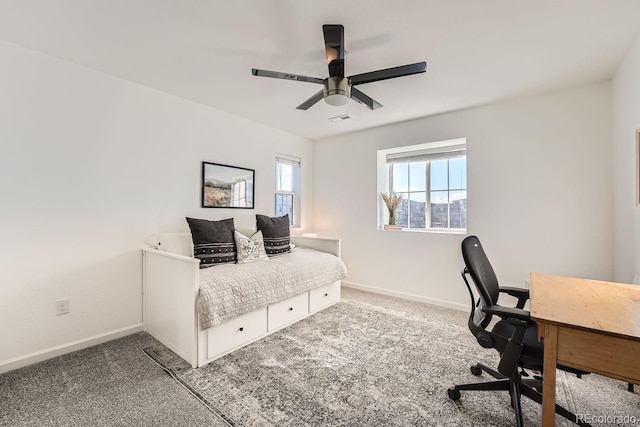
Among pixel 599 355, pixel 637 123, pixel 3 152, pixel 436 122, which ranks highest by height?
pixel 436 122

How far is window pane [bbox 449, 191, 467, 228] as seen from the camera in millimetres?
3521

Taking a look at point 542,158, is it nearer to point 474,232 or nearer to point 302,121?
point 474,232

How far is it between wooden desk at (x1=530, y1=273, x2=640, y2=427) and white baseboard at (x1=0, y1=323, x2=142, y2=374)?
309cm

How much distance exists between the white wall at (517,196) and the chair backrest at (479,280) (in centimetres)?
146

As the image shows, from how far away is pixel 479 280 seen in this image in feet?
5.05

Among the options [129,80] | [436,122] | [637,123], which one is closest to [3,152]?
[129,80]

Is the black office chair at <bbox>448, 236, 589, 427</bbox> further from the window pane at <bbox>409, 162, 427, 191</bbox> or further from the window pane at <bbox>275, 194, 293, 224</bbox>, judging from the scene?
the window pane at <bbox>275, 194, 293, 224</bbox>

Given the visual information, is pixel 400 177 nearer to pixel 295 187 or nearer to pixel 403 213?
pixel 403 213

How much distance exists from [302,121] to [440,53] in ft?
6.49

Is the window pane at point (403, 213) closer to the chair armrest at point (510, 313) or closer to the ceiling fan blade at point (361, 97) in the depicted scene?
the ceiling fan blade at point (361, 97)

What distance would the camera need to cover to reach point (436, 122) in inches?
138

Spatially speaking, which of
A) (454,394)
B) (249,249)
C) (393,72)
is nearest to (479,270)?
(454,394)

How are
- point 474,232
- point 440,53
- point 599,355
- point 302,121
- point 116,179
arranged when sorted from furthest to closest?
point 302,121, point 474,232, point 116,179, point 440,53, point 599,355

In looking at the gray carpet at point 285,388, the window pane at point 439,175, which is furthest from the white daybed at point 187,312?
the window pane at point 439,175
